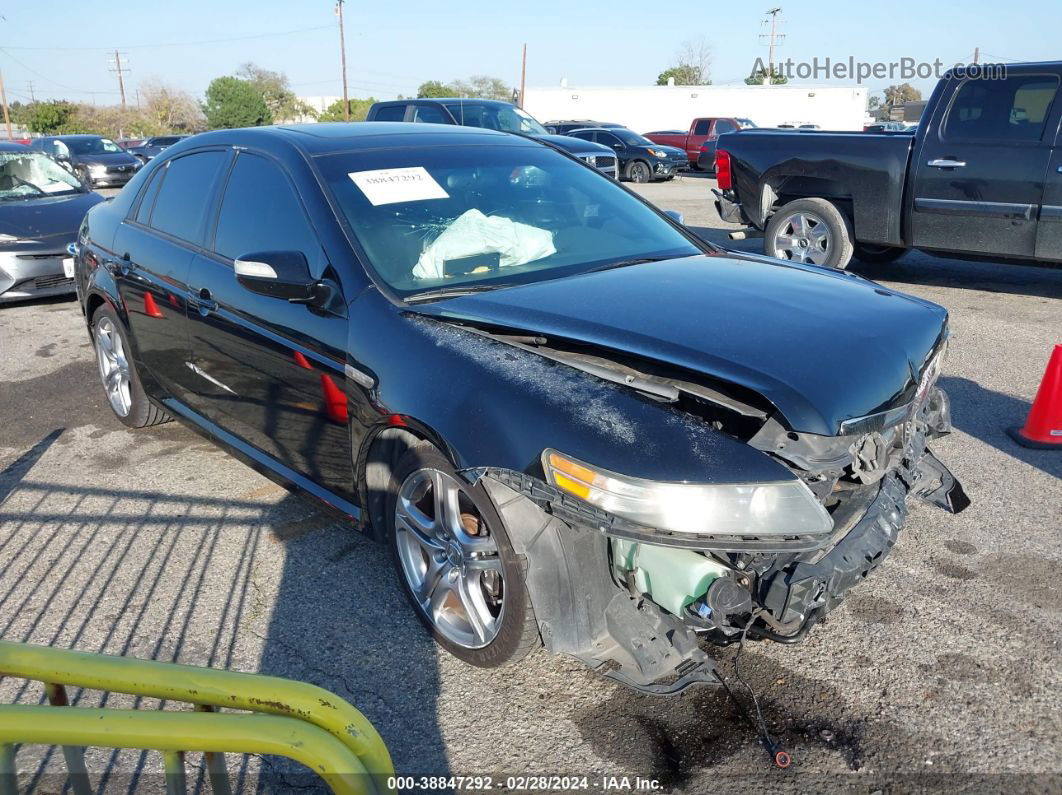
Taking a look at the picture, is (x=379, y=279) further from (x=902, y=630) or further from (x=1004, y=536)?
(x=1004, y=536)

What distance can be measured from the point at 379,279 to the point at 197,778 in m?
1.72

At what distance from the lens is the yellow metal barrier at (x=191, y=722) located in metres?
1.33

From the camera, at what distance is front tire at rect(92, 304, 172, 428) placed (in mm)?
5020

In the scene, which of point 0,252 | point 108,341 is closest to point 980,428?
point 108,341

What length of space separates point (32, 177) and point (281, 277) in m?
8.48

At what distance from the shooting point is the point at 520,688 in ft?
9.50

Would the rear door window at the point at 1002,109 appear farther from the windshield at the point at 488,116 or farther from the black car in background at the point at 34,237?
the black car in background at the point at 34,237

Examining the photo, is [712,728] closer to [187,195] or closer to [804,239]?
[187,195]

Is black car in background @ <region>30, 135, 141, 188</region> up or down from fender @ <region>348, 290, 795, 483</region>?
down

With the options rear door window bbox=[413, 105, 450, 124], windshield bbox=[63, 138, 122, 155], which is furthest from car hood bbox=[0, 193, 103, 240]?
windshield bbox=[63, 138, 122, 155]

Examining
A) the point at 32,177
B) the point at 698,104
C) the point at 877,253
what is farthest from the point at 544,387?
the point at 698,104

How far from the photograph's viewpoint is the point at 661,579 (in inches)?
98.8

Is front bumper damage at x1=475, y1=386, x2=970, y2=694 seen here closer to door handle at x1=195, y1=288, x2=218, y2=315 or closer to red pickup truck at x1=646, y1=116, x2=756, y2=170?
door handle at x1=195, y1=288, x2=218, y2=315

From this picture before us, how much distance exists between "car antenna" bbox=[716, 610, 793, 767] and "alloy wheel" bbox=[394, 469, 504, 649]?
2.48 feet
